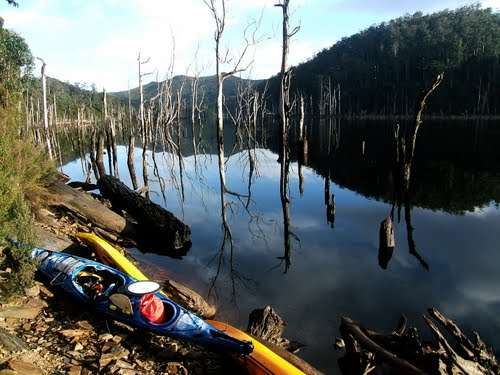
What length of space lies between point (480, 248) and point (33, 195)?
13.4 metres

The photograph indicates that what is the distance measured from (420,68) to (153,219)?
91.7m

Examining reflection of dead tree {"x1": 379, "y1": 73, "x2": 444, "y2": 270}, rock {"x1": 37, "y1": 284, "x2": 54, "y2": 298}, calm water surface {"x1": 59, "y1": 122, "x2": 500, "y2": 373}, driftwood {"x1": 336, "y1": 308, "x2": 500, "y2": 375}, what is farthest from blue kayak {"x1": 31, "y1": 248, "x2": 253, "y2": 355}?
reflection of dead tree {"x1": 379, "y1": 73, "x2": 444, "y2": 270}

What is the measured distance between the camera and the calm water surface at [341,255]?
8633 millimetres

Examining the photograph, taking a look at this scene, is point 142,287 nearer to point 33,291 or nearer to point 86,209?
point 33,291

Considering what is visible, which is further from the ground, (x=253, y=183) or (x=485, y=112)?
(x=485, y=112)

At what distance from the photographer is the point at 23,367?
15.1ft

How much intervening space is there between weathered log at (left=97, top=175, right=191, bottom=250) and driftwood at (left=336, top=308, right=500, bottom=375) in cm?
713

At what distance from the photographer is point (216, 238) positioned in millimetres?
13648

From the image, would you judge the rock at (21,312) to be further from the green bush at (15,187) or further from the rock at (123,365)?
the rock at (123,365)

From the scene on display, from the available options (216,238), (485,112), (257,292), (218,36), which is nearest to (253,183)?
(218,36)

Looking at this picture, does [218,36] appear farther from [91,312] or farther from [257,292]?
[91,312]

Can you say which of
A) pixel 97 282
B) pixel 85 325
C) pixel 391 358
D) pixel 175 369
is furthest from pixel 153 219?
pixel 391 358

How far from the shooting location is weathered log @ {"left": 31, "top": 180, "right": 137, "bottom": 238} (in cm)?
1241

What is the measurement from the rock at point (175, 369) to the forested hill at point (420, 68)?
71877 mm
